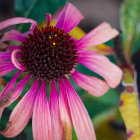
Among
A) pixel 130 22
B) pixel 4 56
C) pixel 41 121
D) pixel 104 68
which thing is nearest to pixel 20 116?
pixel 41 121

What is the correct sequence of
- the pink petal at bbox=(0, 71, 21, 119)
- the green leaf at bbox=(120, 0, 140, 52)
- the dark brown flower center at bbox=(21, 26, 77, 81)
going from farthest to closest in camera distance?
the green leaf at bbox=(120, 0, 140, 52) → the dark brown flower center at bbox=(21, 26, 77, 81) → the pink petal at bbox=(0, 71, 21, 119)

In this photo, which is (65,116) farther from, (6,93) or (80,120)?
(6,93)

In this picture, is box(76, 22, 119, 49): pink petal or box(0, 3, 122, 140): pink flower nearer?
box(0, 3, 122, 140): pink flower

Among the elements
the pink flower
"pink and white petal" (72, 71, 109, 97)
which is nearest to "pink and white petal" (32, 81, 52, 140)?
the pink flower

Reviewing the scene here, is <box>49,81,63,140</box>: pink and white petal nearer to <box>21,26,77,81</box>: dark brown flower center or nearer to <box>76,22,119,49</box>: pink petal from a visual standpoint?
<box>21,26,77,81</box>: dark brown flower center

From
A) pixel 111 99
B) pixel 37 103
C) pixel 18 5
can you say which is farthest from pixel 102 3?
pixel 37 103

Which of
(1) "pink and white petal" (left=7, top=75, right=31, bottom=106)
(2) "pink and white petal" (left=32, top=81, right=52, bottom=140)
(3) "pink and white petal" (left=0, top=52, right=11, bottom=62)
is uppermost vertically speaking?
(3) "pink and white petal" (left=0, top=52, right=11, bottom=62)

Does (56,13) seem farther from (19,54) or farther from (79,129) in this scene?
(79,129)
